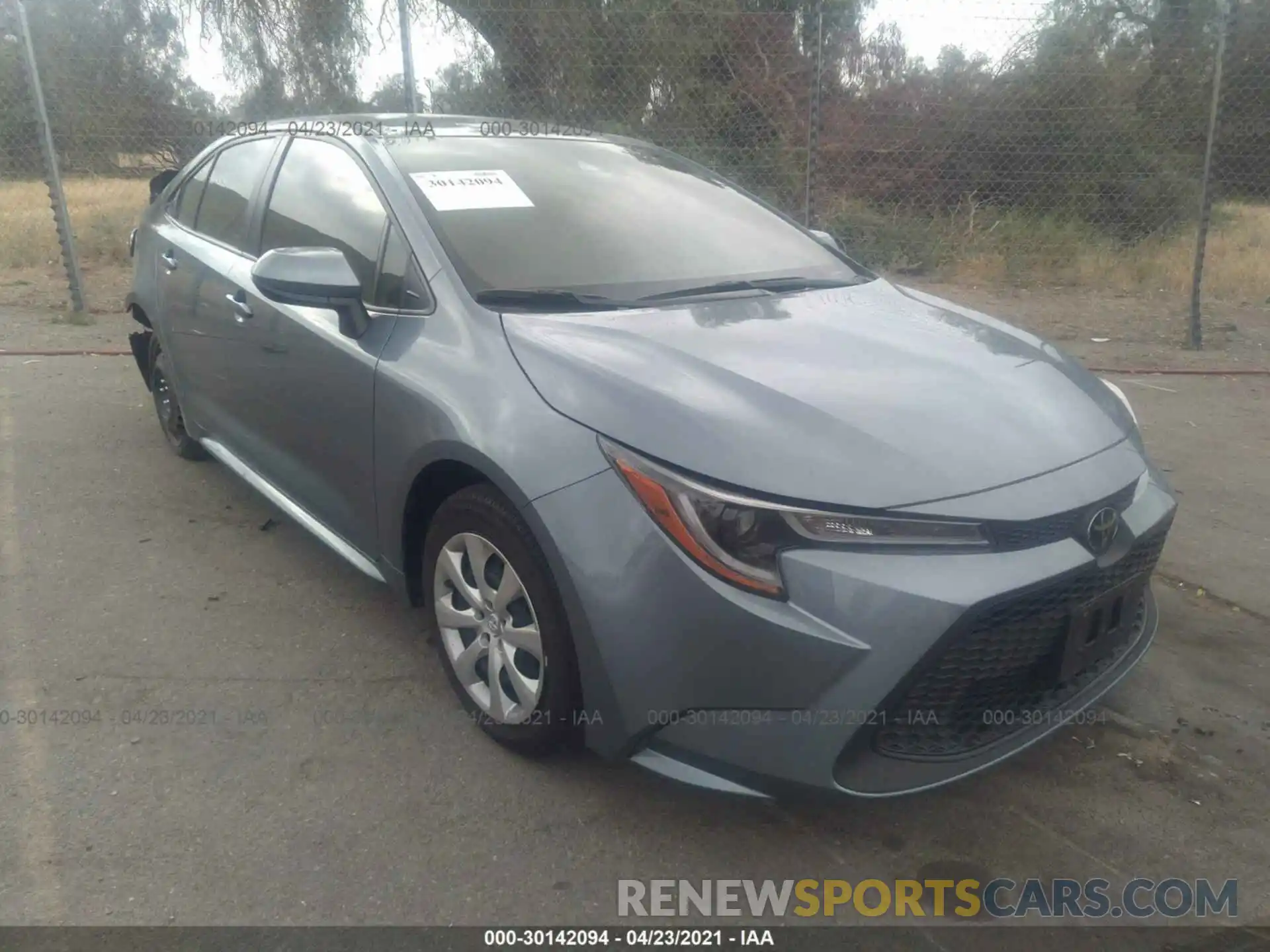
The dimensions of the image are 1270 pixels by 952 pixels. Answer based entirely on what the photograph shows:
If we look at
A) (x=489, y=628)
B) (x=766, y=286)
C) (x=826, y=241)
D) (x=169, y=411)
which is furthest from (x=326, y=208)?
(x=169, y=411)

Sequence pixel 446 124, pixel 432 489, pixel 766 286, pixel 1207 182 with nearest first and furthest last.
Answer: pixel 432 489
pixel 766 286
pixel 446 124
pixel 1207 182

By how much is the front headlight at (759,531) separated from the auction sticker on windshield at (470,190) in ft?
4.63

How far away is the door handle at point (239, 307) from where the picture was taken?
363cm

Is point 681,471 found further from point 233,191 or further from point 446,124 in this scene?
point 233,191

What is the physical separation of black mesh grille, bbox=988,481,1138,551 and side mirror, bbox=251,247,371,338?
1.81 metres

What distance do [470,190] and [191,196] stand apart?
198 cm

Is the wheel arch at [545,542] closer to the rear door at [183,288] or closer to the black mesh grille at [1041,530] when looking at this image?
the black mesh grille at [1041,530]

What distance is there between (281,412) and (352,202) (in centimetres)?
73

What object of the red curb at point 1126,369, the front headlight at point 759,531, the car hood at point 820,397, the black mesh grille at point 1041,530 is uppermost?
the car hood at point 820,397

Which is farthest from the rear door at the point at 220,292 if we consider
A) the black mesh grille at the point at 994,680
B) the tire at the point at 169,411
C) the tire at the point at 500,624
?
the black mesh grille at the point at 994,680

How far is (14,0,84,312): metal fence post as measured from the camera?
24.0 ft

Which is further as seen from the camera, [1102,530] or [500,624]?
[500,624]

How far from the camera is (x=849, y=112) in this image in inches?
379

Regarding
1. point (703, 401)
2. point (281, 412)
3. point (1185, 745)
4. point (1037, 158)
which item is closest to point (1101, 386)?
point (1185, 745)
